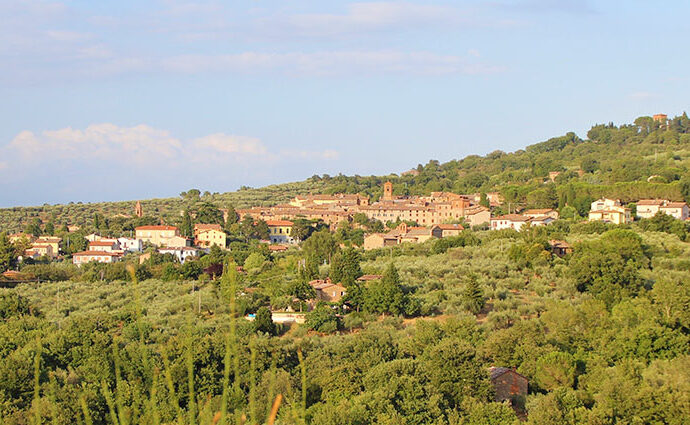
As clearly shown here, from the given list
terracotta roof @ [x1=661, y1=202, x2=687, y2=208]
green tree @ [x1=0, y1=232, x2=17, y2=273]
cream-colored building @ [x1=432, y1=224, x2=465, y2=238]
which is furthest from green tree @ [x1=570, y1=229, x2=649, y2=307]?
green tree @ [x1=0, y1=232, x2=17, y2=273]

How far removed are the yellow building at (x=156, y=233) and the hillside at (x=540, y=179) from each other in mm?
11718

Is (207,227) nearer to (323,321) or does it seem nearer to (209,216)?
(209,216)

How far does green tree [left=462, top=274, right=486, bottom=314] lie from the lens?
3017 centimetres

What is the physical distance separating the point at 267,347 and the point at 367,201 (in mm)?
53370

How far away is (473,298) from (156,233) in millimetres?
31248

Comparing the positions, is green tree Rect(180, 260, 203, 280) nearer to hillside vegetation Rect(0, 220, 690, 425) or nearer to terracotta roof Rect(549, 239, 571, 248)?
hillside vegetation Rect(0, 220, 690, 425)

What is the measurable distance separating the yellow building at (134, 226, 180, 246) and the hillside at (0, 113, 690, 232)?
38.4 ft

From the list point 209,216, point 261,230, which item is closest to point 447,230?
point 261,230

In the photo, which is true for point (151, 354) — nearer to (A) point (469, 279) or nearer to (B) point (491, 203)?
(A) point (469, 279)

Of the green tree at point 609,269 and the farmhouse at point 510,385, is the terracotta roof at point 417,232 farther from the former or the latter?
the farmhouse at point 510,385

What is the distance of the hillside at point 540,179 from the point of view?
57.3m

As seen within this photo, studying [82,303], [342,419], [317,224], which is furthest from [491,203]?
[342,419]

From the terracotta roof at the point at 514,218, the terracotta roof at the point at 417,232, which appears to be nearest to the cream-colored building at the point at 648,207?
the terracotta roof at the point at 514,218

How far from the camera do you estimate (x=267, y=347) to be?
2377 centimetres
